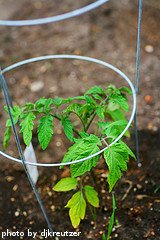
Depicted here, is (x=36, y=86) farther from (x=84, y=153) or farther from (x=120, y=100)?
(x=84, y=153)

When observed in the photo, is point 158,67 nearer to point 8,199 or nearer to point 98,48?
point 98,48

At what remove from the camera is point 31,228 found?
2145mm

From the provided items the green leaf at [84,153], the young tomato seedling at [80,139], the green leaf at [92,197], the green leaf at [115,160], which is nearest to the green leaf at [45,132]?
the young tomato seedling at [80,139]

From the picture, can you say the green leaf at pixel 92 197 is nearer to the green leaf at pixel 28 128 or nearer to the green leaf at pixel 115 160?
the green leaf at pixel 115 160

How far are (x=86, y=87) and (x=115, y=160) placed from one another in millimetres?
1405

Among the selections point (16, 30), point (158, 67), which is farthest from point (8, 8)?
point (158, 67)

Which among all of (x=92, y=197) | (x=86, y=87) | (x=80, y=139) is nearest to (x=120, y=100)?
(x=80, y=139)

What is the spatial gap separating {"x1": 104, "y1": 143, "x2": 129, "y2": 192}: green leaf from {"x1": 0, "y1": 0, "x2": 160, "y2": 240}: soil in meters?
0.47

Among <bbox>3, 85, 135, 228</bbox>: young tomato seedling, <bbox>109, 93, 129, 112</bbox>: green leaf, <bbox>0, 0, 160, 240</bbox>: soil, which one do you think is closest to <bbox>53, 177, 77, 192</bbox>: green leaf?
<bbox>3, 85, 135, 228</bbox>: young tomato seedling

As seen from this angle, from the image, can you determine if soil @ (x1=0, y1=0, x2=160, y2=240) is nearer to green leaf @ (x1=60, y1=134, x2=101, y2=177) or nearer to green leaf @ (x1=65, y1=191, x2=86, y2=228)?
green leaf @ (x1=65, y1=191, x2=86, y2=228)

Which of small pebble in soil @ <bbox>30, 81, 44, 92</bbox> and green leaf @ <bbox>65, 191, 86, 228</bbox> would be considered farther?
small pebble in soil @ <bbox>30, 81, 44, 92</bbox>

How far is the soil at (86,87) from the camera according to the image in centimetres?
215

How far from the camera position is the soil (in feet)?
7.04

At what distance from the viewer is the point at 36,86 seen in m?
3.02
